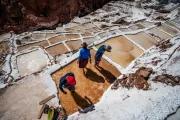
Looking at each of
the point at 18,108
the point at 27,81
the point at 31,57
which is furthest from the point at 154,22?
the point at 18,108

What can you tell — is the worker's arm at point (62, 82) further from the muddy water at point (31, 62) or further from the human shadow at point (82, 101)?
the muddy water at point (31, 62)

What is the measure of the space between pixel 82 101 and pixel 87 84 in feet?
2.39

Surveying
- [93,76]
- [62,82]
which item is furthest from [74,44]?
[62,82]

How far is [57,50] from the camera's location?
346 inches

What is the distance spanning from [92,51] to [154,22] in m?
5.80

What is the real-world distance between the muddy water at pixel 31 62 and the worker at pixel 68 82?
85.4 inches

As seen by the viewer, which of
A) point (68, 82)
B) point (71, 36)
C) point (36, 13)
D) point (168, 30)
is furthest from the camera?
point (36, 13)

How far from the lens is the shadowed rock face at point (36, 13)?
1230 cm

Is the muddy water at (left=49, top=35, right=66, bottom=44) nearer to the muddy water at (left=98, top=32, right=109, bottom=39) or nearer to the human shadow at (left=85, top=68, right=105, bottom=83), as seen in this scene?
the muddy water at (left=98, top=32, right=109, bottom=39)

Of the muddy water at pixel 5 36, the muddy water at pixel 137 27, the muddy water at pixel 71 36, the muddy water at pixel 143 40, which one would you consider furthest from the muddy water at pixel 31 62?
the muddy water at pixel 137 27

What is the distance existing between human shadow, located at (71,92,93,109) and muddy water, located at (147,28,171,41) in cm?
552

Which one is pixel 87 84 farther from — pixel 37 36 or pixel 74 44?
pixel 37 36

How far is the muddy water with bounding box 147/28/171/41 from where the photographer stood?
9.67m

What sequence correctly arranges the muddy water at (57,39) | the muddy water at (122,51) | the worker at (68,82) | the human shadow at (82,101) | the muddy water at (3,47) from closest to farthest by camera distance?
the worker at (68,82) < the human shadow at (82,101) < the muddy water at (122,51) < the muddy water at (3,47) < the muddy water at (57,39)
